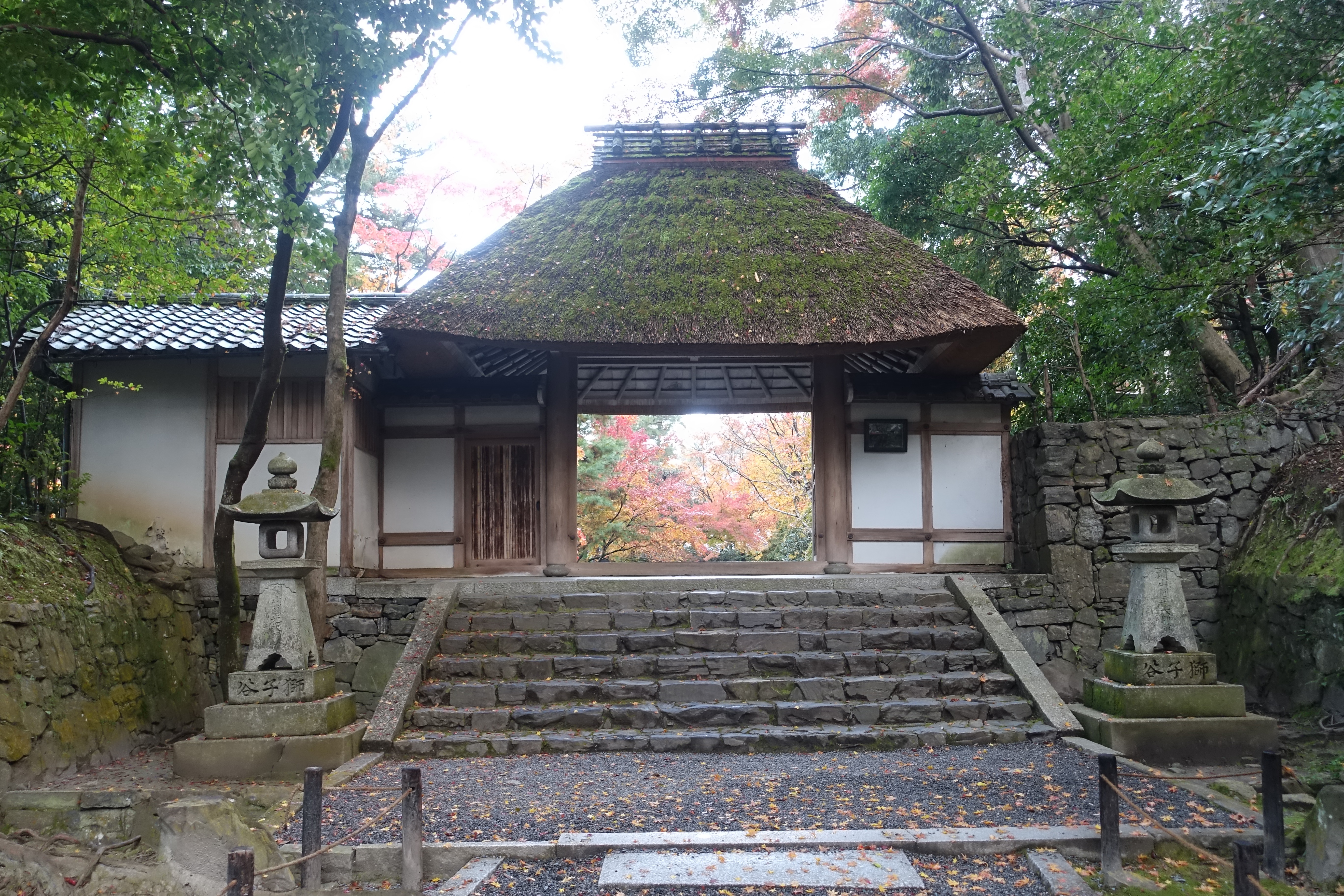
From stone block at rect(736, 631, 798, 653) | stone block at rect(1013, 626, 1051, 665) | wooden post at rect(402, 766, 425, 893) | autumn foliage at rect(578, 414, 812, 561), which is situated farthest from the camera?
autumn foliage at rect(578, 414, 812, 561)

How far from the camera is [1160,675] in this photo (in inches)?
231

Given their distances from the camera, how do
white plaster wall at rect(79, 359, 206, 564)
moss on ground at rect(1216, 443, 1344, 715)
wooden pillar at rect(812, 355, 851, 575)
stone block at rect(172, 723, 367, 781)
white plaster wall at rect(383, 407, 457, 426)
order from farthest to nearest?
1. white plaster wall at rect(383, 407, 457, 426)
2. wooden pillar at rect(812, 355, 851, 575)
3. white plaster wall at rect(79, 359, 206, 564)
4. moss on ground at rect(1216, 443, 1344, 715)
5. stone block at rect(172, 723, 367, 781)

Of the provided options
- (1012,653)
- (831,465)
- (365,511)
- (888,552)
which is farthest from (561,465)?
(1012,653)

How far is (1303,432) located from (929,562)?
372 cm

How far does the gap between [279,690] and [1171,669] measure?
6.13 m

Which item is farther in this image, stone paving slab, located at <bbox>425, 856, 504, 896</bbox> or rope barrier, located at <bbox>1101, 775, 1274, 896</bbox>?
stone paving slab, located at <bbox>425, 856, 504, 896</bbox>

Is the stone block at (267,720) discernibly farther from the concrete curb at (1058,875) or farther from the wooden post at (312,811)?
the concrete curb at (1058,875)

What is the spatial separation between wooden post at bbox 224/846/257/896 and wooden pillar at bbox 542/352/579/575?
228 inches

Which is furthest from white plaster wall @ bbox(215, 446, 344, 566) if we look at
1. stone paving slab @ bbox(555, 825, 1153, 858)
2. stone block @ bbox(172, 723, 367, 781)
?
Result: stone paving slab @ bbox(555, 825, 1153, 858)

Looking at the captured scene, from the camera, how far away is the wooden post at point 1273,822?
12.3 ft

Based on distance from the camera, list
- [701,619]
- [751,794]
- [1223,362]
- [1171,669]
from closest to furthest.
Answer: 1. [751,794]
2. [1171,669]
3. [701,619]
4. [1223,362]

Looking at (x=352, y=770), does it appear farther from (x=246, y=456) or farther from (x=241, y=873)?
(x=241, y=873)

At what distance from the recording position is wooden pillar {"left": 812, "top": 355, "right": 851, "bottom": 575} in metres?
8.65

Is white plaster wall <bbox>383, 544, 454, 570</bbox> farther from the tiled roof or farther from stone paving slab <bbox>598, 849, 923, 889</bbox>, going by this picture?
stone paving slab <bbox>598, 849, 923, 889</bbox>
